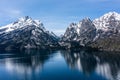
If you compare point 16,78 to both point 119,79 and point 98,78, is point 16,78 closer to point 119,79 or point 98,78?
point 98,78

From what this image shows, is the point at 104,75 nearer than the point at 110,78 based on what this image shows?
No

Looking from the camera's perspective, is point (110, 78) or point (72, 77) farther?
point (72, 77)

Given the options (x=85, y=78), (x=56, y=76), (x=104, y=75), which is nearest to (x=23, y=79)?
(x=56, y=76)

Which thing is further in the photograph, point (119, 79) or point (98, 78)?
point (98, 78)

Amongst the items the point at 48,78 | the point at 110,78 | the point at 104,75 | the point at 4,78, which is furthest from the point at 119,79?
the point at 4,78

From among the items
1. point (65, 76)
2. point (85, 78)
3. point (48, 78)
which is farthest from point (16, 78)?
point (85, 78)

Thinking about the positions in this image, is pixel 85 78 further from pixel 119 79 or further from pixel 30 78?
pixel 30 78

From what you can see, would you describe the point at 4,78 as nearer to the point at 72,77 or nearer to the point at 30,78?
the point at 30,78
